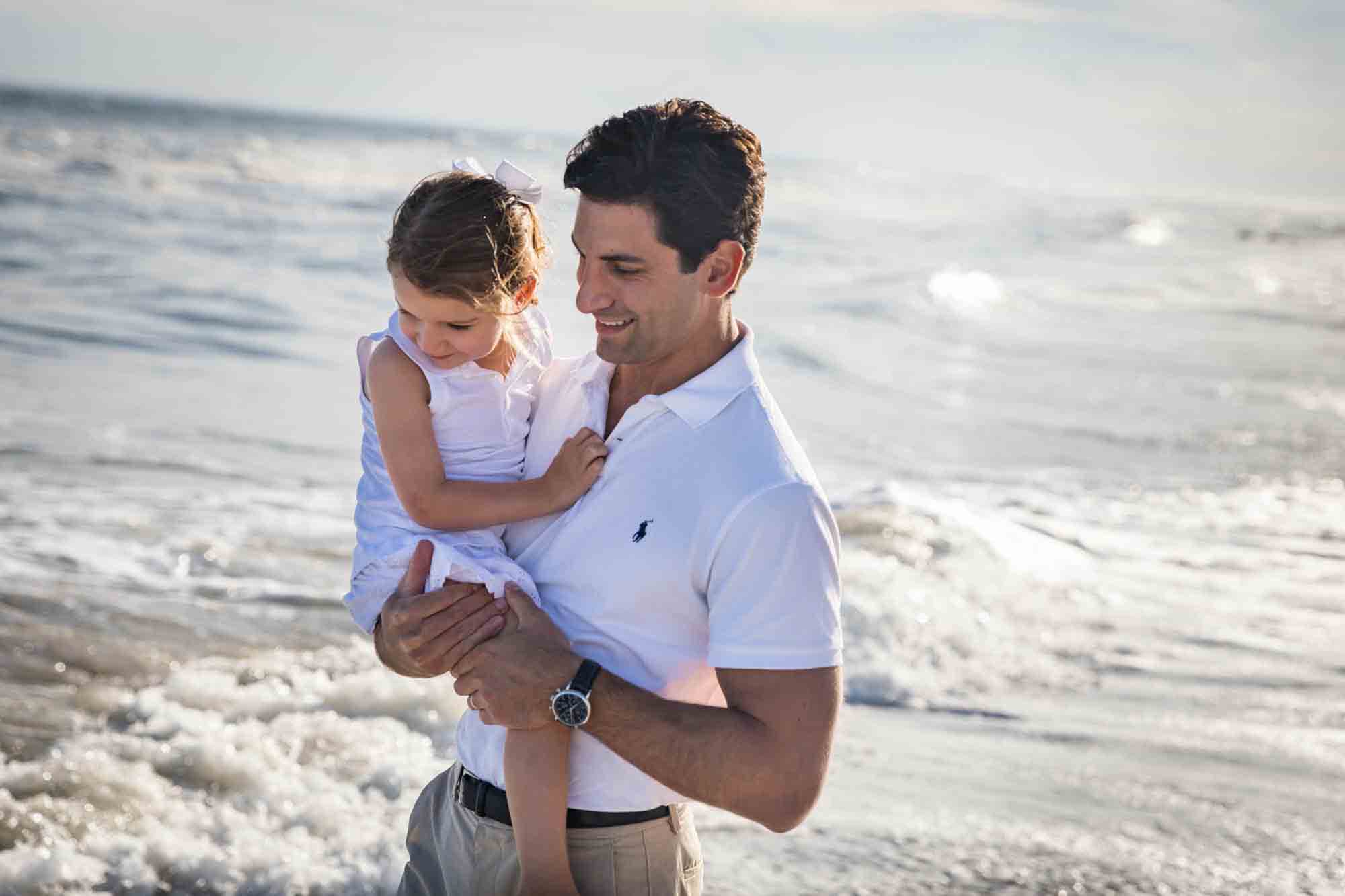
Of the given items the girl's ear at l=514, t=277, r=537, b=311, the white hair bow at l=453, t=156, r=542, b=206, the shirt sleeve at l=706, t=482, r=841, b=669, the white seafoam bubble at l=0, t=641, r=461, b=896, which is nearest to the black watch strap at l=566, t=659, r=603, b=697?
the shirt sleeve at l=706, t=482, r=841, b=669

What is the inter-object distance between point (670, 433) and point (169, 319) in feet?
43.5

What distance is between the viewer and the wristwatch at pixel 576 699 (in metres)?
2.46

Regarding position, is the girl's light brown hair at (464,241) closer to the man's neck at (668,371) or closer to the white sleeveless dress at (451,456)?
the white sleeveless dress at (451,456)

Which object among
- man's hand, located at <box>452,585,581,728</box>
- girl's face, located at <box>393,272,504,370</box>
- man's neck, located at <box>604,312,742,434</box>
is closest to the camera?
man's hand, located at <box>452,585,581,728</box>

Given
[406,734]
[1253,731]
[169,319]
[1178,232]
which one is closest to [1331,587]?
[1253,731]

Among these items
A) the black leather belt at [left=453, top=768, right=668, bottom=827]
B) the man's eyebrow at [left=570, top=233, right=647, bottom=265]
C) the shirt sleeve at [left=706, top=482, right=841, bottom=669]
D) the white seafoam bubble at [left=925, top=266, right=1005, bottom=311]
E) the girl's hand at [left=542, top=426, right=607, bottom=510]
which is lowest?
the black leather belt at [left=453, top=768, right=668, bottom=827]

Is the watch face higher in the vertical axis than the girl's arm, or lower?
lower

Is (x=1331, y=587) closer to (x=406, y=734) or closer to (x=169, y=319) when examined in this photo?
(x=406, y=734)

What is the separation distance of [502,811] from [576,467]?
65 cm

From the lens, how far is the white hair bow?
9.78 ft

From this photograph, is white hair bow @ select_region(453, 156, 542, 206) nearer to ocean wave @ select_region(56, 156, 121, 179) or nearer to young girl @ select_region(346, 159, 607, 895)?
young girl @ select_region(346, 159, 607, 895)

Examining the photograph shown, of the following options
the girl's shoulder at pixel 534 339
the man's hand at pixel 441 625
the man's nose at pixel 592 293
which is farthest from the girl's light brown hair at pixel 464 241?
the man's hand at pixel 441 625

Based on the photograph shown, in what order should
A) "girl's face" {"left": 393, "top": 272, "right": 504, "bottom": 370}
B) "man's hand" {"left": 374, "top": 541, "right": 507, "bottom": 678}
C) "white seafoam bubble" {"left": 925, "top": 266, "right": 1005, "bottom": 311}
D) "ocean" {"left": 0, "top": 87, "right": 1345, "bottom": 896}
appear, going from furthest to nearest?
"white seafoam bubble" {"left": 925, "top": 266, "right": 1005, "bottom": 311}, "ocean" {"left": 0, "top": 87, "right": 1345, "bottom": 896}, "girl's face" {"left": 393, "top": 272, "right": 504, "bottom": 370}, "man's hand" {"left": 374, "top": 541, "right": 507, "bottom": 678}

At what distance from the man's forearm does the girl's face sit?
2.60 ft
